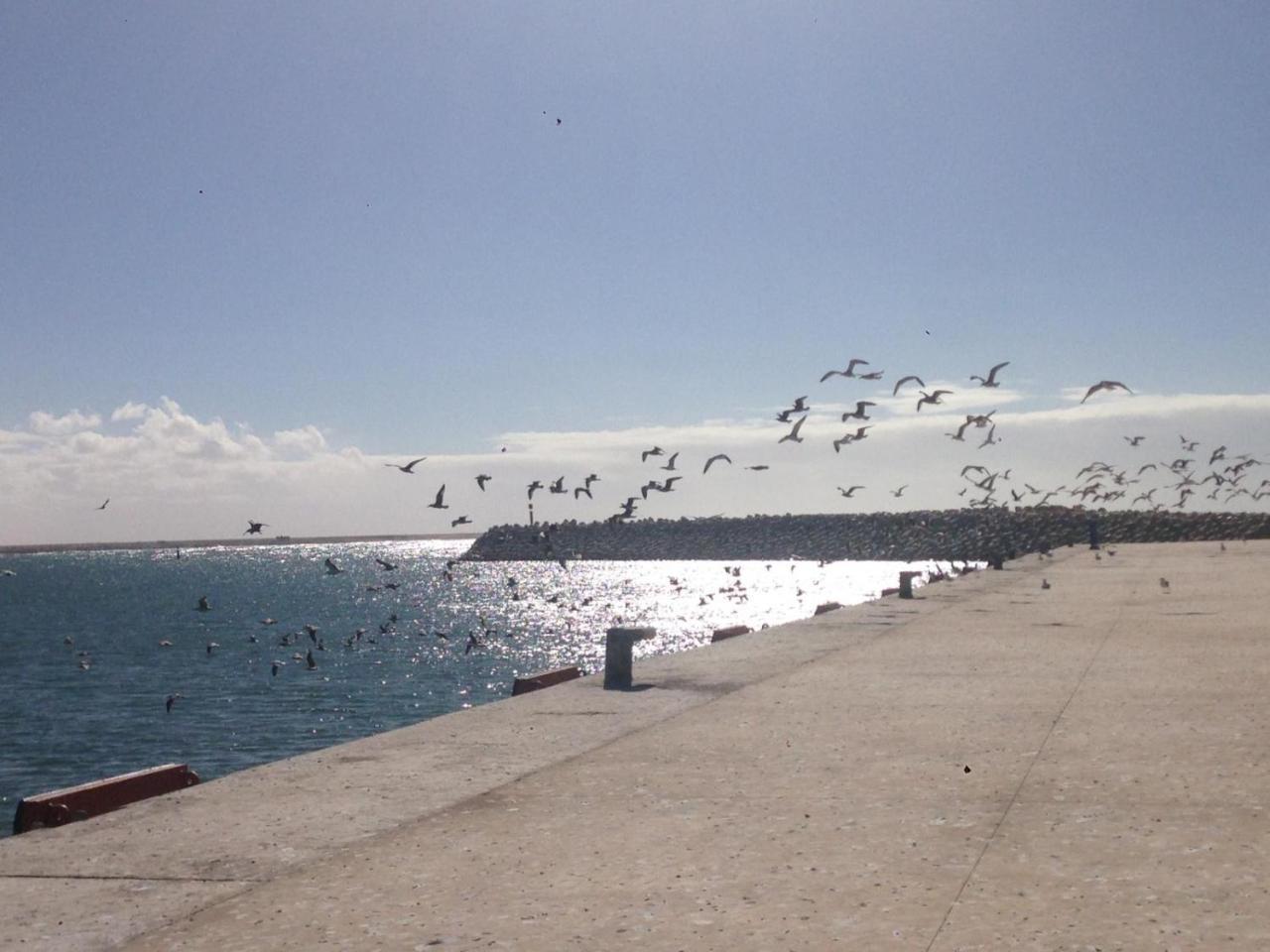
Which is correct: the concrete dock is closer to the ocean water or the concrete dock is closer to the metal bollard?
the metal bollard

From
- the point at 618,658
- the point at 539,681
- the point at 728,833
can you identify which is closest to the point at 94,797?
the point at 728,833

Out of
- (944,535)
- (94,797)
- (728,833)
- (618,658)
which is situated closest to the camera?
(728,833)

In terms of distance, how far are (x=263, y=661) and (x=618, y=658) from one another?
47010 mm

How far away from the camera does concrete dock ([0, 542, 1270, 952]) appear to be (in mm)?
5180

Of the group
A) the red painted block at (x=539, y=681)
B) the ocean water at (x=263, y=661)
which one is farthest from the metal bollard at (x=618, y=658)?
the ocean water at (x=263, y=661)

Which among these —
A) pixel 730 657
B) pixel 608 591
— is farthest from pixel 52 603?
pixel 730 657

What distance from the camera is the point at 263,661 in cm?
5662

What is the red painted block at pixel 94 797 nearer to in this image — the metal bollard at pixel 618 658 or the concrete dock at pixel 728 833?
the concrete dock at pixel 728 833

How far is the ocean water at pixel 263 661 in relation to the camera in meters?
31.8

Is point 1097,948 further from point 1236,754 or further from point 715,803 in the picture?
point 1236,754

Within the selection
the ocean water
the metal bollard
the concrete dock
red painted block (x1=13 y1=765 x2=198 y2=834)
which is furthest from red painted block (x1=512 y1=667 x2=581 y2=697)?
the ocean water

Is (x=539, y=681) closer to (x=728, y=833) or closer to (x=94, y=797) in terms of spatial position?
(x=94, y=797)

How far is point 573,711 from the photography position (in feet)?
38.2

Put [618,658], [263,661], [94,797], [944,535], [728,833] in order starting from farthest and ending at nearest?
[944,535], [263,661], [618,658], [94,797], [728,833]
